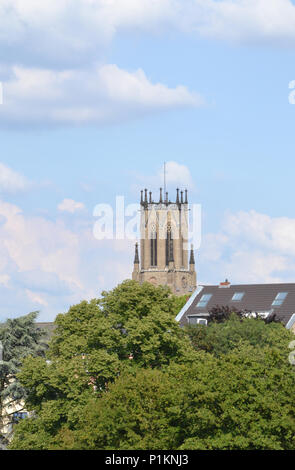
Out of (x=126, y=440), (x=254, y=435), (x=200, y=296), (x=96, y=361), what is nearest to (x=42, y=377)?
(x=96, y=361)

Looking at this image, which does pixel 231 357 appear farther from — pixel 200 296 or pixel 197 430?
pixel 200 296

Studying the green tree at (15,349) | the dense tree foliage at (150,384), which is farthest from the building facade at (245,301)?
the green tree at (15,349)

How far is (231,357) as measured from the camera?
63.4 meters

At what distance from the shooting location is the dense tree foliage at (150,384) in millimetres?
58062

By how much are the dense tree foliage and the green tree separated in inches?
141

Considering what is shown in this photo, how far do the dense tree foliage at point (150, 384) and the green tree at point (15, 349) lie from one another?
11.8 ft

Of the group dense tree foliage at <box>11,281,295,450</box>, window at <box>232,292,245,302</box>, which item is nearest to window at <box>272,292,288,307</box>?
window at <box>232,292,245,302</box>

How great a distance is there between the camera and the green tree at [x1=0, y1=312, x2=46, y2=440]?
3268 inches

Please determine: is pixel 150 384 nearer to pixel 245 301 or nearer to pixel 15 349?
pixel 15 349

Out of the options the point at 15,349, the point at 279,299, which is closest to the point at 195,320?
the point at 279,299

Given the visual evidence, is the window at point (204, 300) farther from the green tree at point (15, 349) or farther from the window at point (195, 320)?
the green tree at point (15, 349)
